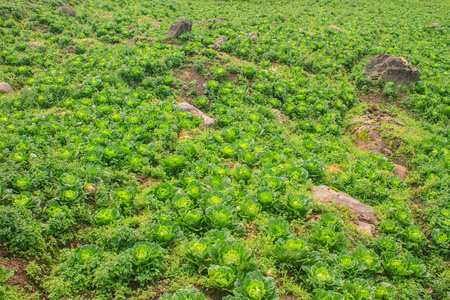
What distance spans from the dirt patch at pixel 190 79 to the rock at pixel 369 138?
5.27 m

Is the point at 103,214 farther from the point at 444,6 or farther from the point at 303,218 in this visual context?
the point at 444,6

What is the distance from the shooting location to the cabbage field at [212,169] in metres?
4.00

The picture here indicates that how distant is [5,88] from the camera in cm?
884

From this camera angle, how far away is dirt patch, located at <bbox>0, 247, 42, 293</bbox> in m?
3.62

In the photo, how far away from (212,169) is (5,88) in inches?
297

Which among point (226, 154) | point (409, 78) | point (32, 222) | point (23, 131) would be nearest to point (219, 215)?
point (226, 154)

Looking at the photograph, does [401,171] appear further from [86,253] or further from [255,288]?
[86,253]

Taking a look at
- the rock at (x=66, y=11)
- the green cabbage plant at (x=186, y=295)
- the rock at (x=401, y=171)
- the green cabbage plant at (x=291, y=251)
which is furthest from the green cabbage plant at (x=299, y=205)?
the rock at (x=66, y=11)

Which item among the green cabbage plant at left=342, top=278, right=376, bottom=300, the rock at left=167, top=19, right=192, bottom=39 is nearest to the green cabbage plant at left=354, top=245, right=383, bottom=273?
the green cabbage plant at left=342, top=278, right=376, bottom=300

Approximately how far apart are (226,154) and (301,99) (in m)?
4.49

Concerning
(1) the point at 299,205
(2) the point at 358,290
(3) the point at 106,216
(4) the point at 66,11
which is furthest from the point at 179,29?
(2) the point at 358,290

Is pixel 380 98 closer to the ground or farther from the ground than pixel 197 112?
farther from the ground

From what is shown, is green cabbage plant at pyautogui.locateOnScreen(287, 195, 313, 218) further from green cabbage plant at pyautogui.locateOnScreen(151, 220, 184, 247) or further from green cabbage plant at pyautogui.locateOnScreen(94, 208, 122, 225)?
green cabbage plant at pyautogui.locateOnScreen(94, 208, 122, 225)

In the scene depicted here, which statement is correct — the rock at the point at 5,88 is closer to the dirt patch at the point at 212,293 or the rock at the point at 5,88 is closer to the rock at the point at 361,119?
the dirt patch at the point at 212,293
